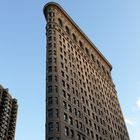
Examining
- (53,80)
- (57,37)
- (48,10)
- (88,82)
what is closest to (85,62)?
(88,82)

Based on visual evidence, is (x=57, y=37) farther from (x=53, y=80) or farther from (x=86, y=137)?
(x=86, y=137)

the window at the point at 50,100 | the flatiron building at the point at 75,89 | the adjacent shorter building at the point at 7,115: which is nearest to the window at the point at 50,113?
Result: the flatiron building at the point at 75,89

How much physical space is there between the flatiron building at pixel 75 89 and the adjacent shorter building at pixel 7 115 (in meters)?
48.0

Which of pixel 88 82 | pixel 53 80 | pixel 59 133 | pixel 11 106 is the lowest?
pixel 59 133

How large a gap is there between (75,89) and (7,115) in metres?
61.0

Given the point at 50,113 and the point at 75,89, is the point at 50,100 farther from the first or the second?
the point at 75,89

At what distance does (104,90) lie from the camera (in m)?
92.5

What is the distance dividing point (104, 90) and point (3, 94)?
2101 inches

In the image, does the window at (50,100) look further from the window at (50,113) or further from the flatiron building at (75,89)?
the window at (50,113)

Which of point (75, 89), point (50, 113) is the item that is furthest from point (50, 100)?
Answer: point (75, 89)

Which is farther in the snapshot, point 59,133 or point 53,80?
point 53,80

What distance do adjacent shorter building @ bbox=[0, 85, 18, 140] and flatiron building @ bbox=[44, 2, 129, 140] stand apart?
47985 millimetres

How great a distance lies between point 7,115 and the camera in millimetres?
119438

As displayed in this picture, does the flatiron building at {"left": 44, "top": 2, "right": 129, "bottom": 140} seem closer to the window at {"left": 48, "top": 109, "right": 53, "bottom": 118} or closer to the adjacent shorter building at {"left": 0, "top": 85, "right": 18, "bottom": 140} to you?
the window at {"left": 48, "top": 109, "right": 53, "bottom": 118}
